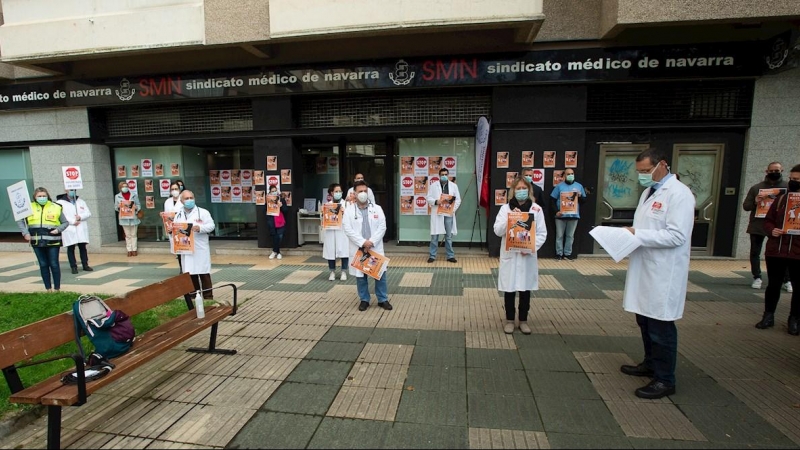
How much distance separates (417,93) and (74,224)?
8302 millimetres

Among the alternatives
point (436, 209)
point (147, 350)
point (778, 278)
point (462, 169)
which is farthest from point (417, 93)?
point (147, 350)

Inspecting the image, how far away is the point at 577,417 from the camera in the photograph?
10.2ft

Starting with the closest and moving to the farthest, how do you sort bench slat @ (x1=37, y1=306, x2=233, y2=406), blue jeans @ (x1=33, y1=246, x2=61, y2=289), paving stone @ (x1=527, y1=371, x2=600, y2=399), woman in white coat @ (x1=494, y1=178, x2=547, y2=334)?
bench slat @ (x1=37, y1=306, x2=233, y2=406) → paving stone @ (x1=527, y1=371, x2=600, y2=399) → woman in white coat @ (x1=494, y1=178, x2=547, y2=334) → blue jeans @ (x1=33, y1=246, x2=61, y2=289)

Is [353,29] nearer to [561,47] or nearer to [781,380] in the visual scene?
[561,47]

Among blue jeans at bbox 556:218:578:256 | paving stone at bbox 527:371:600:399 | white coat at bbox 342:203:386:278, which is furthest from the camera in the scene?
blue jeans at bbox 556:218:578:256

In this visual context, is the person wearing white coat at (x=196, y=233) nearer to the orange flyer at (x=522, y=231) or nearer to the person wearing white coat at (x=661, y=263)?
the orange flyer at (x=522, y=231)

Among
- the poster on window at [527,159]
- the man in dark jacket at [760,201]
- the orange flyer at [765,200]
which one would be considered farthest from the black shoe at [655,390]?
the poster on window at [527,159]

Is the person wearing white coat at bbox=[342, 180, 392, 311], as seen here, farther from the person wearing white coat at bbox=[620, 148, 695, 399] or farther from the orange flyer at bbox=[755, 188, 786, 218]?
the orange flyer at bbox=[755, 188, 786, 218]

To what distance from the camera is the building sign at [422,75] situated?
26.6 ft

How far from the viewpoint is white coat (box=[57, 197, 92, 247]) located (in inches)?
340

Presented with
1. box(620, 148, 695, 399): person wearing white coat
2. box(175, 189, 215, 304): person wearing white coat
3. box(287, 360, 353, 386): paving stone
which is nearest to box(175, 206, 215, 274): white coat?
box(175, 189, 215, 304): person wearing white coat

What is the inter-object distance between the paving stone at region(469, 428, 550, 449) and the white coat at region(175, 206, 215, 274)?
191 inches

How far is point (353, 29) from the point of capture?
7961 millimetres

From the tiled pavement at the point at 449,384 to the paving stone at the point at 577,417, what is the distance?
0.05 feet
